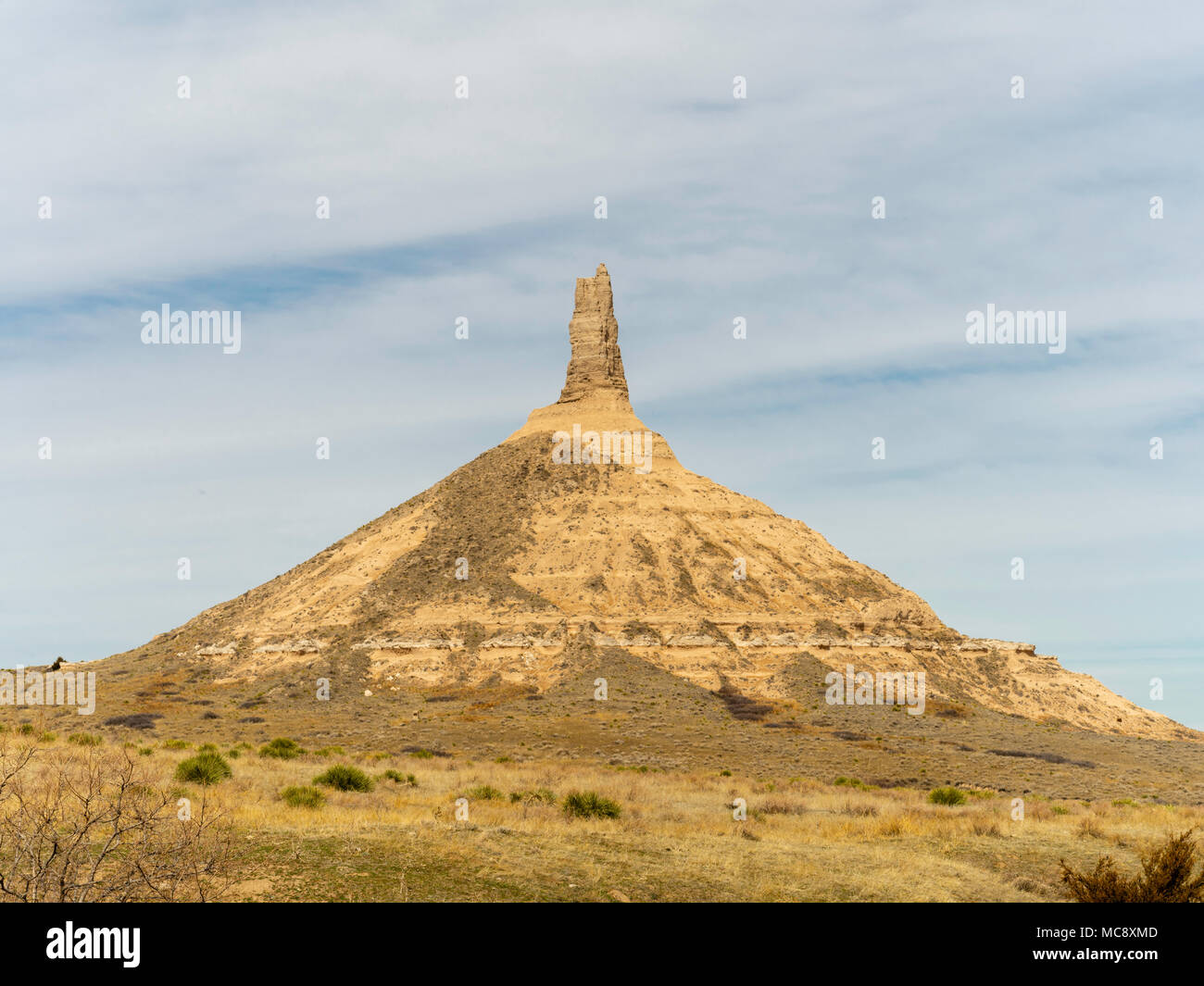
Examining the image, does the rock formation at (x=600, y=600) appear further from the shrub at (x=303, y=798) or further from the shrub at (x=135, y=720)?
the shrub at (x=303, y=798)

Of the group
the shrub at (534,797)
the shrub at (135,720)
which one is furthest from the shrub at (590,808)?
the shrub at (135,720)

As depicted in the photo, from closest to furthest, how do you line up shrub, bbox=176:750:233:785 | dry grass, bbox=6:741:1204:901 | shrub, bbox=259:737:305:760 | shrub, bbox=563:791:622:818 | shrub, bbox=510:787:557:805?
dry grass, bbox=6:741:1204:901 → shrub, bbox=563:791:622:818 → shrub, bbox=510:787:557:805 → shrub, bbox=176:750:233:785 → shrub, bbox=259:737:305:760

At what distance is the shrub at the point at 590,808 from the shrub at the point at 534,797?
203cm

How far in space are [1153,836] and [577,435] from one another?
3437 inches

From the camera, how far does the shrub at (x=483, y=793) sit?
28.1 metres

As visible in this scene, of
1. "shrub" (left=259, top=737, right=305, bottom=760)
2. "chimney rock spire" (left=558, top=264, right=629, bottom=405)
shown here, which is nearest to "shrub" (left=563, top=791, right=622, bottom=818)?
"shrub" (left=259, top=737, right=305, bottom=760)

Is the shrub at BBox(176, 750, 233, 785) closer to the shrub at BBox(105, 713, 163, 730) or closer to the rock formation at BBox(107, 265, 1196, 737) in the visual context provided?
the shrub at BBox(105, 713, 163, 730)

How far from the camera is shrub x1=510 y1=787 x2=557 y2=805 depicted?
Result: 88.7 ft

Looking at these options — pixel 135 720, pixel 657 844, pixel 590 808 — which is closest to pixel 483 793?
pixel 590 808

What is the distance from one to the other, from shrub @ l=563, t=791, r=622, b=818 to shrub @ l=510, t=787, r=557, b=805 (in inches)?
79.8

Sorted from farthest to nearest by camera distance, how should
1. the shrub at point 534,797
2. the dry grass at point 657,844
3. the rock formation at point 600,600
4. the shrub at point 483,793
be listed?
the rock formation at point 600,600 → the shrub at point 483,793 → the shrub at point 534,797 → the dry grass at point 657,844
